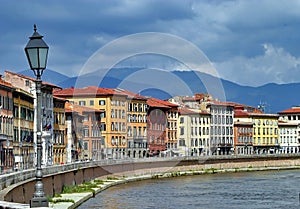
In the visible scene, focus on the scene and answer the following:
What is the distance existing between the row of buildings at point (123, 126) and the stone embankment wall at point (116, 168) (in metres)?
5.31

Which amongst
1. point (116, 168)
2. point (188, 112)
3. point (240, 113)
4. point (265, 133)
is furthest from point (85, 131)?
point (265, 133)

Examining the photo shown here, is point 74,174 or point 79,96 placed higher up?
point 79,96

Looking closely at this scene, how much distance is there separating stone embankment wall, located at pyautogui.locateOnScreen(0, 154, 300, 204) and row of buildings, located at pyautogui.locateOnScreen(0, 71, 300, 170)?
5.31 meters

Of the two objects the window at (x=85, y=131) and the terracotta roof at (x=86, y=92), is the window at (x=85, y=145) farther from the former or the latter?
the terracotta roof at (x=86, y=92)

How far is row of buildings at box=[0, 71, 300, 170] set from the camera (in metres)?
66.4

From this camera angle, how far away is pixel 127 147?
102m

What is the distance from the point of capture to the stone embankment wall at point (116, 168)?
28.8 metres

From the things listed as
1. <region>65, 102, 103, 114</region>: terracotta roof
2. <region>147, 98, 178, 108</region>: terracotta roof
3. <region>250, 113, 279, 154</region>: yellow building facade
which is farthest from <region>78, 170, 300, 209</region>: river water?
<region>250, 113, 279, 154</region>: yellow building facade

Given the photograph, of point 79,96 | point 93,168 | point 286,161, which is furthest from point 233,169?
point 93,168

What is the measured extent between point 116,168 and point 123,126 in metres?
31.7

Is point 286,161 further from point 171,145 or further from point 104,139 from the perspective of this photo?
point 104,139

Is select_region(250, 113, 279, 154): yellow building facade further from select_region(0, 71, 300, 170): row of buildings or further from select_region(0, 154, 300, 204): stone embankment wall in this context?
select_region(0, 154, 300, 204): stone embankment wall

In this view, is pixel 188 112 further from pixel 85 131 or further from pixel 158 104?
pixel 85 131

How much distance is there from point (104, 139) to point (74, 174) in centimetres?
4704
